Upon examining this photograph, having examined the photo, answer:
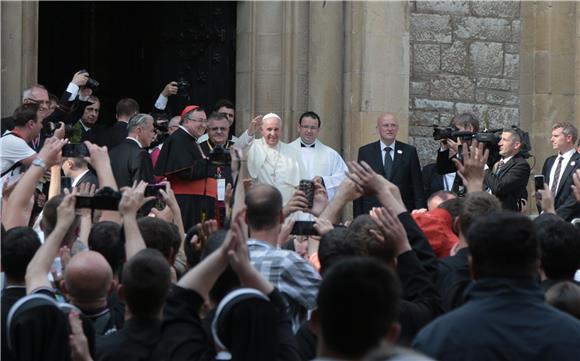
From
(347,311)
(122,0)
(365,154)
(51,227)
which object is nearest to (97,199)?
(51,227)

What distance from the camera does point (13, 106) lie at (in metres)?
12.2

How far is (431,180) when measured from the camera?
43.5 ft

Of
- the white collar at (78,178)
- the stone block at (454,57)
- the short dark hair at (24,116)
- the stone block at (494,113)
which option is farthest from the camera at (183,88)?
the white collar at (78,178)

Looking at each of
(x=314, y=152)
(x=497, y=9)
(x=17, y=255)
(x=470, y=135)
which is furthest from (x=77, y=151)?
(x=497, y=9)

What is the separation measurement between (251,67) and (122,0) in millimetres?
2775

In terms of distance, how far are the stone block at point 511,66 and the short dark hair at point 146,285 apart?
33.8ft

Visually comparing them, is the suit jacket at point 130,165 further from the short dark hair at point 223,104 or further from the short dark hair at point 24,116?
the short dark hair at point 223,104

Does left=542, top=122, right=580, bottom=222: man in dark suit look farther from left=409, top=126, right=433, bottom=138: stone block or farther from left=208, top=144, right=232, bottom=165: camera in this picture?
left=208, top=144, right=232, bottom=165: camera

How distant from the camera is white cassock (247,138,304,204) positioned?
1229 cm

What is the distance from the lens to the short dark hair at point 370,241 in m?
5.52

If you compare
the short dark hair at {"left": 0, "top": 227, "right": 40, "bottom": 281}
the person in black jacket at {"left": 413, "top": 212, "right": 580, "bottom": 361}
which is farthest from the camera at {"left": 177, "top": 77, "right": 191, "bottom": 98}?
the person in black jacket at {"left": 413, "top": 212, "right": 580, "bottom": 361}

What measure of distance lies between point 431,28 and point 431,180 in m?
1.84

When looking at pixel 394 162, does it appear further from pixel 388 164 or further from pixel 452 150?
pixel 452 150

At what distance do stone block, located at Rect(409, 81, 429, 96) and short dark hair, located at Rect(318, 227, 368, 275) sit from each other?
8625 mm
